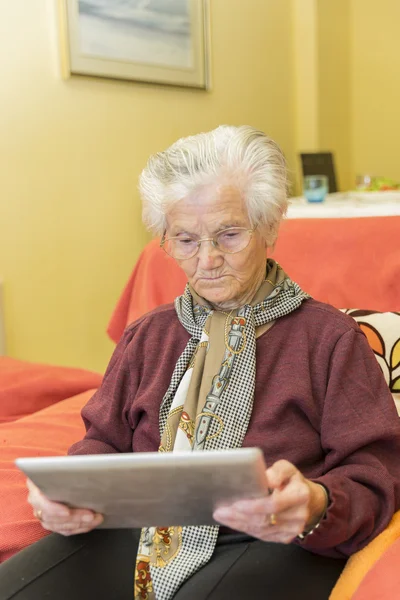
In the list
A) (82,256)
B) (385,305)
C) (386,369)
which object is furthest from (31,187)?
(386,369)

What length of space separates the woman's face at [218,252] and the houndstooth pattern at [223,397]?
0.04 meters

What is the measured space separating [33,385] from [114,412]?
838 millimetres

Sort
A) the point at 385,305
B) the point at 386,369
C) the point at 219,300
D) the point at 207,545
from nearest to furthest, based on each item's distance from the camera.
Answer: the point at 207,545 < the point at 219,300 < the point at 386,369 < the point at 385,305

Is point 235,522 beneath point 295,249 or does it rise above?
A: beneath

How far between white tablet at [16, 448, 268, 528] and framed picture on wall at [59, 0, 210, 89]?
2357 mm

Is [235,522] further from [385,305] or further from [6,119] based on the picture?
[6,119]

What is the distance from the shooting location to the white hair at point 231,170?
1.24m

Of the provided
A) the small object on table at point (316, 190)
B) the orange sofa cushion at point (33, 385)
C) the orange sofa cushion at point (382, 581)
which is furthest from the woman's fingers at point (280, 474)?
the small object on table at point (316, 190)

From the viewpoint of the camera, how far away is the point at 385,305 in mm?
1768

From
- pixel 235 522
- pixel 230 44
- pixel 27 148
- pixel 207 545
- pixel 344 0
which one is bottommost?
pixel 207 545

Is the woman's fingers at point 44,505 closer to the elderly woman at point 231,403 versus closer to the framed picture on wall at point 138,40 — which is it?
the elderly woman at point 231,403

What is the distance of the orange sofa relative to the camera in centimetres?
175

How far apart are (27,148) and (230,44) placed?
1465 millimetres

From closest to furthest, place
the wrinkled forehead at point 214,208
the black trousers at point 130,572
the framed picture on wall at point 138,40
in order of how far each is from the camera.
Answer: the black trousers at point 130,572 < the wrinkled forehead at point 214,208 < the framed picture on wall at point 138,40
